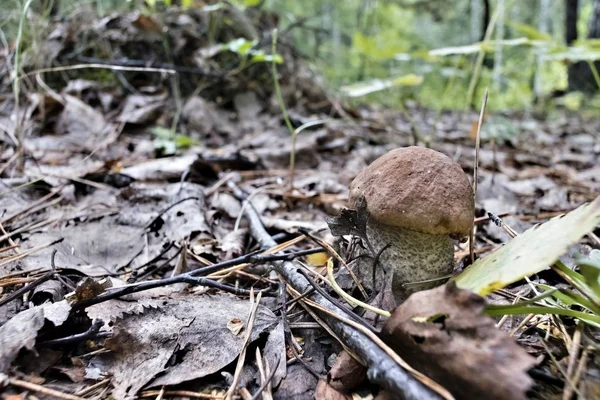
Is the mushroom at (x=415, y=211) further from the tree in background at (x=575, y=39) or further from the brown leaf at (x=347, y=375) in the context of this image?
the tree in background at (x=575, y=39)

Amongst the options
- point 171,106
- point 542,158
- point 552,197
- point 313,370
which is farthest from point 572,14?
point 313,370

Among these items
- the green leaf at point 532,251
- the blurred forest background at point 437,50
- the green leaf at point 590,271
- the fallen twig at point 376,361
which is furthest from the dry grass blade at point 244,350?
the blurred forest background at point 437,50

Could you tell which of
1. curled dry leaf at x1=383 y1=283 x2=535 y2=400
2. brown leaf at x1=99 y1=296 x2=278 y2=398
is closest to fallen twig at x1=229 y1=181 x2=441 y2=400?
curled dry leaf at x1=383 y1=283 x2=535 y2=400

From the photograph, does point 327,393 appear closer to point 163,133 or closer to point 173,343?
point 173,343

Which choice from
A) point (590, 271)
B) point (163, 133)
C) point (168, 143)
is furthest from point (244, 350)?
point (163, 133)

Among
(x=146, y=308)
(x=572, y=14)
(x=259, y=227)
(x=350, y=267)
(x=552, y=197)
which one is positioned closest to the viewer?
(x=146, y=308)

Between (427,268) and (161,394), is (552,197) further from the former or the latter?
(161,394)
